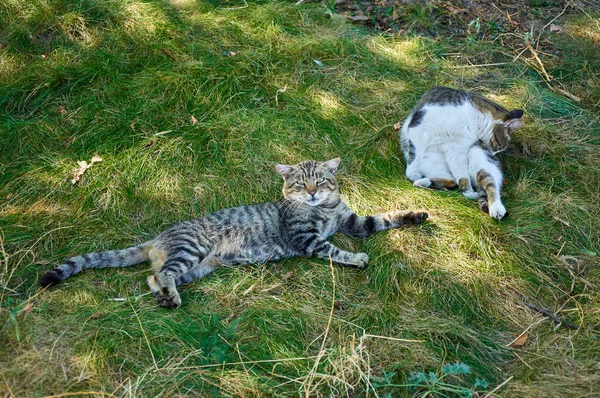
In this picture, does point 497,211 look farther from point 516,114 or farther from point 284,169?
point 284,169

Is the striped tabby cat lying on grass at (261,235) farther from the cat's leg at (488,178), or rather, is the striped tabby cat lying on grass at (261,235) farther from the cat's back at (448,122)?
the cat's back at (448,122)

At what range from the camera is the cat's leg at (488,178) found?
4516mm

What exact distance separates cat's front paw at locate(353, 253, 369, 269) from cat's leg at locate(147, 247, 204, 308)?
1.14 meters

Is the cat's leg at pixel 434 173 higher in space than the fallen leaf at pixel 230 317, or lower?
lower

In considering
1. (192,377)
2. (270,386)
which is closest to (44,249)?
(192,377)

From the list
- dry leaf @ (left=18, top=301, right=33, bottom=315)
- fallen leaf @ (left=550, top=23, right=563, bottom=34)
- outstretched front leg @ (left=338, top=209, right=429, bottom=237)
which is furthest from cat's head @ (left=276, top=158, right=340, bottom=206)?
fallen leaf @ (left=550, top=23, right=563, bottom=34)

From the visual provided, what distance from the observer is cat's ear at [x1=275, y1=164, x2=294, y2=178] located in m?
4.54

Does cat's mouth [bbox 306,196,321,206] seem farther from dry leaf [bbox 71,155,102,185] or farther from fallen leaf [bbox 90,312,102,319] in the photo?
dry leaf [bbox 71,155,102,185]

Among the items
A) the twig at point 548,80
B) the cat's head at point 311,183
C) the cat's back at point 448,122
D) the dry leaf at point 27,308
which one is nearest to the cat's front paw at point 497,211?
the cat's back at point 448,122

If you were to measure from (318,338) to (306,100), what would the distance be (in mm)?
2702

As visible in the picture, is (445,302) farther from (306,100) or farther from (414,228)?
(306,100)

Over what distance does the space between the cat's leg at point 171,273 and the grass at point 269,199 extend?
0.34ft

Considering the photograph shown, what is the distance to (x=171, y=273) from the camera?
391 cm

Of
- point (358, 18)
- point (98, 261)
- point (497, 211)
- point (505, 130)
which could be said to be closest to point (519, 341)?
point (497, 211)
